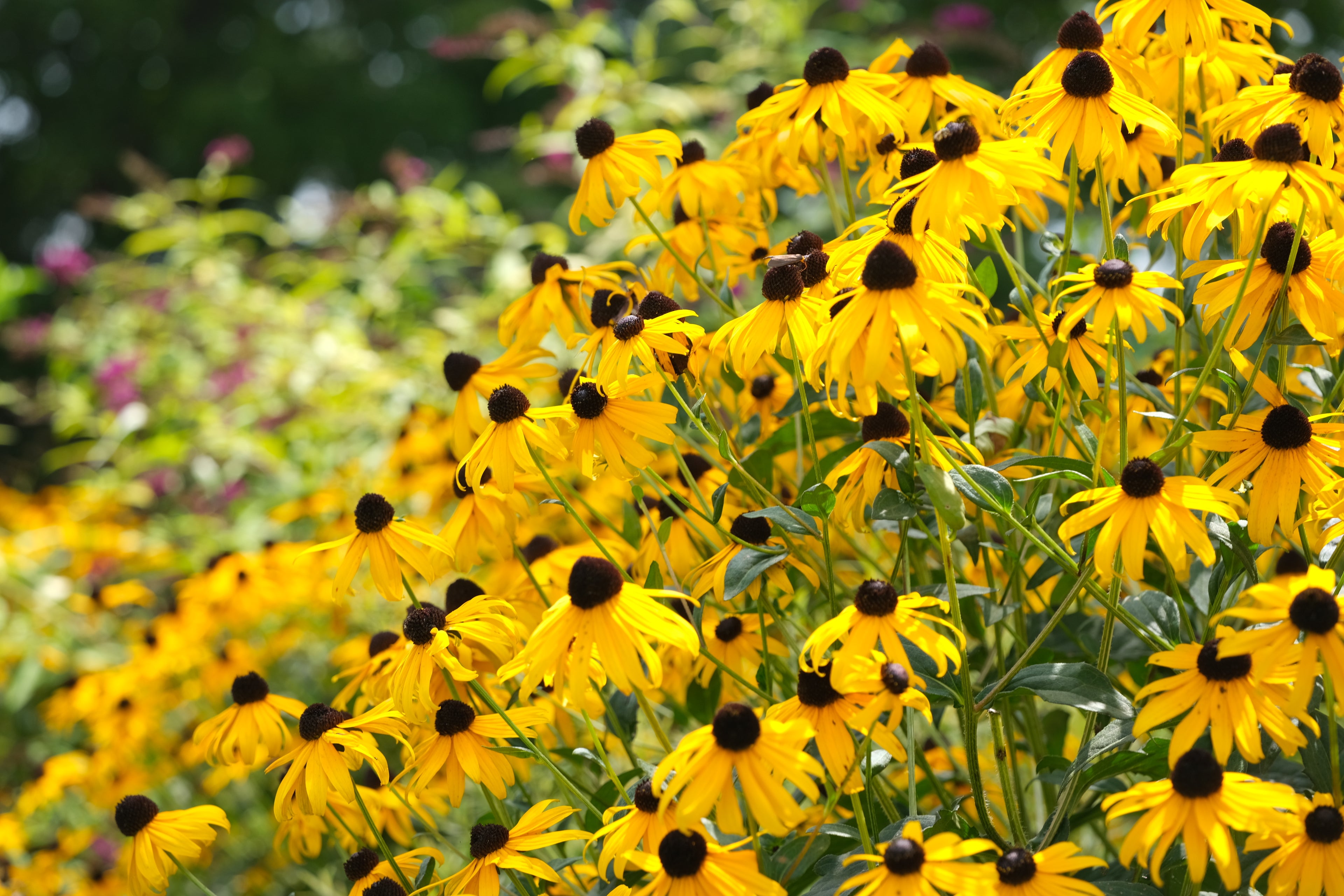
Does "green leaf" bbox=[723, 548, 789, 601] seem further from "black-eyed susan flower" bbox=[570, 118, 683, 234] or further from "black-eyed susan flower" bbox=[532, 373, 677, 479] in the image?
"black-eyed susan flower" bbox=[570, 118, 683, 234]

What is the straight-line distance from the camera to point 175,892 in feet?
7.78

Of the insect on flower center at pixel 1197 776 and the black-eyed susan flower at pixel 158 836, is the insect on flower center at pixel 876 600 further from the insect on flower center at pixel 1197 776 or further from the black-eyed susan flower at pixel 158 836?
the black-eyed susan flower at pixel 158 836

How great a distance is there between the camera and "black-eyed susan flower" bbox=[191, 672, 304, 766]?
1396mm

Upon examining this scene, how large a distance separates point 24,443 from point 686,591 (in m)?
9.11

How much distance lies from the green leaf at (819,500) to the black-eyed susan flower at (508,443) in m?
0.26

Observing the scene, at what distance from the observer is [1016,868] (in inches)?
34.4

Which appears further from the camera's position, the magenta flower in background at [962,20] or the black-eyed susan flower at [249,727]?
the magenta flower in background at [962,20]

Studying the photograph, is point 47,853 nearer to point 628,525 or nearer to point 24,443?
point 628,525

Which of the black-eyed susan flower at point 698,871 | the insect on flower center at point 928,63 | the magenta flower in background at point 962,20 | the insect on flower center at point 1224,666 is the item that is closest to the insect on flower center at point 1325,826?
the insect on flower center at point 1224,666

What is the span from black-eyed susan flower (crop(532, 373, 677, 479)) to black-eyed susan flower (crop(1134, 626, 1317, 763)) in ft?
1.71

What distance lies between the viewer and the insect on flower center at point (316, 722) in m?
1.19

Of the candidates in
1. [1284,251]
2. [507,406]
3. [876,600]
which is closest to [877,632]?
[876,600]

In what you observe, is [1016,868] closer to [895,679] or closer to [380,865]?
[895,679]

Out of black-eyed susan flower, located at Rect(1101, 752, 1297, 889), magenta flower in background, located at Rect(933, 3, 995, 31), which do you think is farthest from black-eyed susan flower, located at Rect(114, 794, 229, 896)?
magenta flower in background, located at Rect(933, 3, 995, 31)
